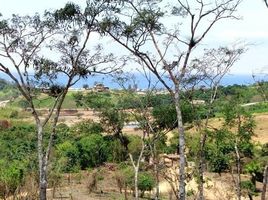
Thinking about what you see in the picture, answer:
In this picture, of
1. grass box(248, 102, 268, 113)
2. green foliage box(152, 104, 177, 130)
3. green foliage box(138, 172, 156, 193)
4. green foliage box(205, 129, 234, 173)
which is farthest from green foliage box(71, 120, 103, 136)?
grass box(248, 102, 268, 113)

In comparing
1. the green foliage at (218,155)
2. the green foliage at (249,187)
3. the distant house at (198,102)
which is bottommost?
the green foliage at (249,187)

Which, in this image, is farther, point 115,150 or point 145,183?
point 115,150

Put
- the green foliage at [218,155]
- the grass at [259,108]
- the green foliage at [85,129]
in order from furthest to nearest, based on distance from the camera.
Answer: the grass at [259,108] → the green foliage at [85,129] → the green foliage at [218,155]

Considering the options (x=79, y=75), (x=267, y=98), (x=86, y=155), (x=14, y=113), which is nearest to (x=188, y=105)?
(x=267, y=98)

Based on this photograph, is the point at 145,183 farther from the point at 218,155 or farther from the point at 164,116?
the point at 164,116

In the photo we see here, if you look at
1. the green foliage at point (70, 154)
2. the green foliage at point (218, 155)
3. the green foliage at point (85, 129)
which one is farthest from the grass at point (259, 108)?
the green foliage at point (70, 154)

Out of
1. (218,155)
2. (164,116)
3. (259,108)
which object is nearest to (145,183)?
(218,155)

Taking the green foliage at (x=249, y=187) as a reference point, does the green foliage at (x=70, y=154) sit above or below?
above

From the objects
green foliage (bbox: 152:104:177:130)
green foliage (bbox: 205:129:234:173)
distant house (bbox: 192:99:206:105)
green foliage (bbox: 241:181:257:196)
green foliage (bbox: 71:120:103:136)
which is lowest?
green foliage (bbox: 241:181:257:196)

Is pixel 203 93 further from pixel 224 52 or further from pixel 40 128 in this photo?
pixel 40 128

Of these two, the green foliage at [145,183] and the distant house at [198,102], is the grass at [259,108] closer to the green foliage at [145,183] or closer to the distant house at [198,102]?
the green foliage at [145,183]

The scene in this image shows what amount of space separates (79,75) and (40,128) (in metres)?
2.32

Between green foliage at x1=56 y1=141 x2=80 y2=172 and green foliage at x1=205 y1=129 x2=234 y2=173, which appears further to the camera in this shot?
green foliage at x1=56 y1=141 x2=80 y2=172

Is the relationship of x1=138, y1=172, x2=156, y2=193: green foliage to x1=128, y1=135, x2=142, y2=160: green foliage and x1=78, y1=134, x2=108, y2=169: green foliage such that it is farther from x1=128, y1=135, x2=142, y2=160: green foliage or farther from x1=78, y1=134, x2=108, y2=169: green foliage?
x1=128, y1=135, x2=142, y2=160: green foliage
